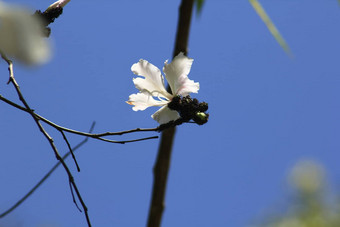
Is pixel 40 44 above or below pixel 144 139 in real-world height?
below

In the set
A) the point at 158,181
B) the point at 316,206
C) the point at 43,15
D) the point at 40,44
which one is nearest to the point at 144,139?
the point at 158,181

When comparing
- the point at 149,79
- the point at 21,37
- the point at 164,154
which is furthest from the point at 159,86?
the point at 21,37

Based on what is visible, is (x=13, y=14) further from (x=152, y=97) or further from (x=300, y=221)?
(x=300, y=221)

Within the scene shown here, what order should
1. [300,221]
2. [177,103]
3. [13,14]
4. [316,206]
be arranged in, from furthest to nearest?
[316,206], [300,221], [177,103], [13,14]

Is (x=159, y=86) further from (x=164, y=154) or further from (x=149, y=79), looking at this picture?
(x=164, y=154)

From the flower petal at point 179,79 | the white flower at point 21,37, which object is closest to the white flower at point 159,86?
the flower petal at point 179,79
